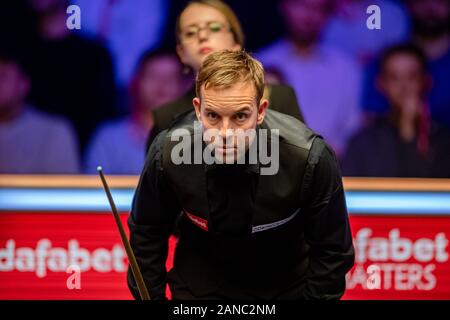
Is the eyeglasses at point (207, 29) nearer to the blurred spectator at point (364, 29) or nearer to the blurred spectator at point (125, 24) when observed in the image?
the blurred spectator at point (125, 24)

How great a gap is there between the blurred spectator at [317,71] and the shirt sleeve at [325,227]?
1.65 m

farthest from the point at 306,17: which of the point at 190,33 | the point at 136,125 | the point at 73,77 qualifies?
the point at 73,77

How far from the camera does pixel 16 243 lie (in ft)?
13.7

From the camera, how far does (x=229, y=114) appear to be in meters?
2.32

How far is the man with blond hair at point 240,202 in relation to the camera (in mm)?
2367

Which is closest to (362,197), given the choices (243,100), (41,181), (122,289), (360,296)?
(360,296)

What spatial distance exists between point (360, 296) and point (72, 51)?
6.34ft

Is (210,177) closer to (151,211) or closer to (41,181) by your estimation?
(151,211)

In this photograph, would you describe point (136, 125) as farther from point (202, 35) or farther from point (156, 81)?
point (202, 35)

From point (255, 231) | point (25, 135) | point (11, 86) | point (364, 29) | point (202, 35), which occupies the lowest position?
point (255, 231)

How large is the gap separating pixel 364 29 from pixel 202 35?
3.53 ft

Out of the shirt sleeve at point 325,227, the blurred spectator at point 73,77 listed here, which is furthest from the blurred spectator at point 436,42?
the shirt sleeve at point 325,227

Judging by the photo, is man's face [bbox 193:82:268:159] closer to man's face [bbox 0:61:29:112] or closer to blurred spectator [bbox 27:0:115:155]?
blurred spectator [bbox 27:0:115:155]

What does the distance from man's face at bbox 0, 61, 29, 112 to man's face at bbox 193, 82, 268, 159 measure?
2029 mm
